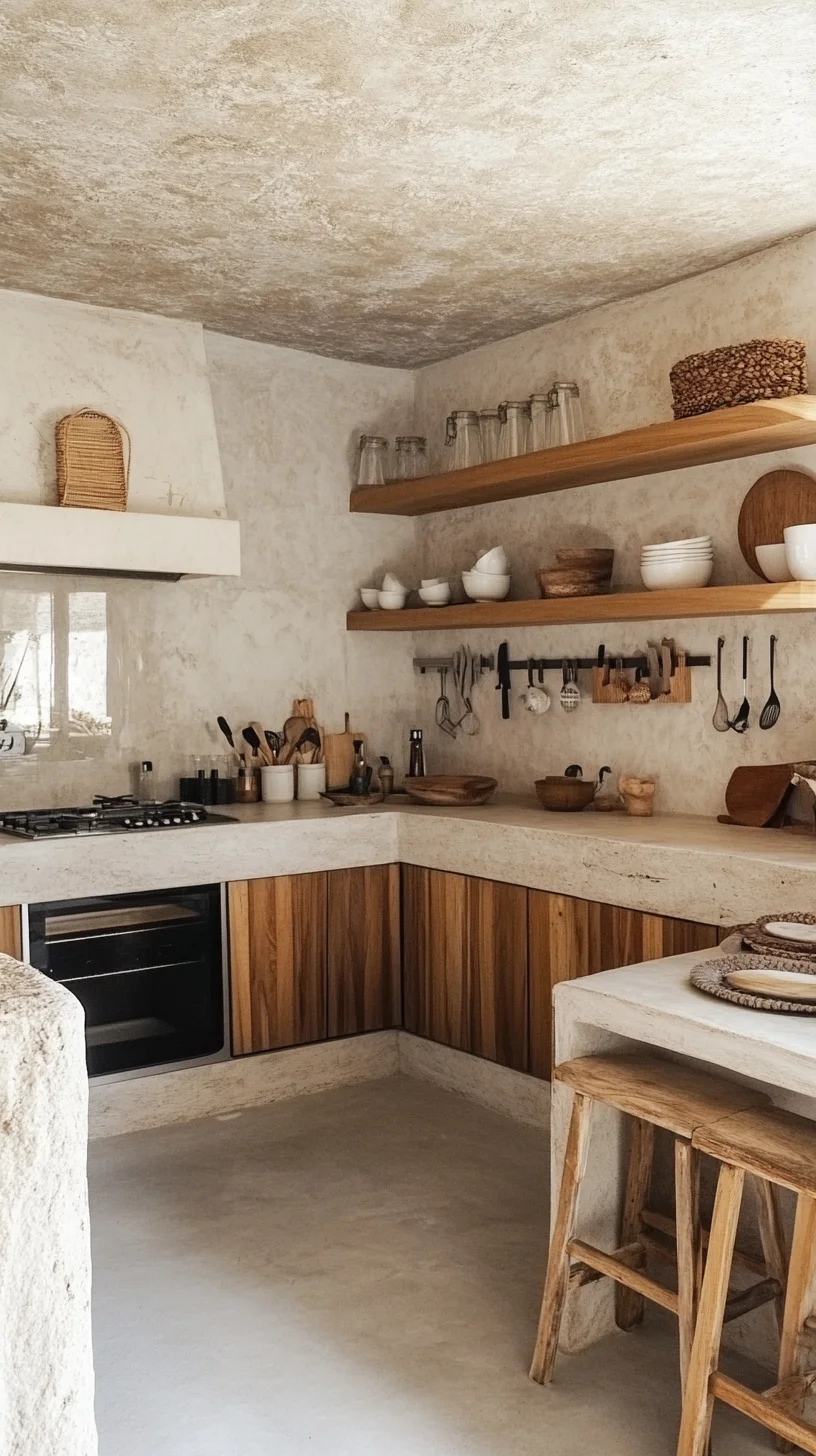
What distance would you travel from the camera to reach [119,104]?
2695 millimetres

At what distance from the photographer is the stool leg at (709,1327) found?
2.04 metres

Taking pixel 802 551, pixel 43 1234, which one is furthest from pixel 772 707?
pixel 43 1234

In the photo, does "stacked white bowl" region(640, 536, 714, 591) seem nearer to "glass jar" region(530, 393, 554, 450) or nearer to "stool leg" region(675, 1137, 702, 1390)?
"glass jar" region(530, 393, 554, 450)

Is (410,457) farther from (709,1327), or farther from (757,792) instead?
(709,1327)

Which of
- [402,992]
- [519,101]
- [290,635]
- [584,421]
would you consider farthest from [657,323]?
[402,992]

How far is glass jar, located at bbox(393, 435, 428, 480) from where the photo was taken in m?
4.96

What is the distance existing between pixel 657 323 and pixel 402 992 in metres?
2.57

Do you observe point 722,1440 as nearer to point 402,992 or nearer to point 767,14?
point 402,992

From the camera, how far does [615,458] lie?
3.84 m

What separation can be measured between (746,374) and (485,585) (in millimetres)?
1405

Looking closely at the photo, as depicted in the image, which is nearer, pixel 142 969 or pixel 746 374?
pixel 746 374

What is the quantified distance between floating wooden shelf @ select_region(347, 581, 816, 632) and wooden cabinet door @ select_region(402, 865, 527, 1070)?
94cm

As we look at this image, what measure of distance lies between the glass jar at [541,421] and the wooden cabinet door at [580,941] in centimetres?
161

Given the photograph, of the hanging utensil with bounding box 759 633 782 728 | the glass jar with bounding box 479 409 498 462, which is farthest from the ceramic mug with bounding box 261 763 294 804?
the hanging utensil with bounding box 759 633 782 728
